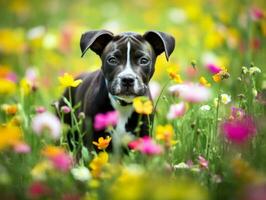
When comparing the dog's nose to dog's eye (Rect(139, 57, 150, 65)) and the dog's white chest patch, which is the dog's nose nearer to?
dog's eye (Rect(139, 57, 150, 65))

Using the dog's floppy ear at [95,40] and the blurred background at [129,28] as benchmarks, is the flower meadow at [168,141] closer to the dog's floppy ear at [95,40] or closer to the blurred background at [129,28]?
the blurred background at [129,28]

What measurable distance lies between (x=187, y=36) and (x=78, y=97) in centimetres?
438

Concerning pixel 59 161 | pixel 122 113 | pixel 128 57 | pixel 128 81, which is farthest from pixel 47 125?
pixel 122 113

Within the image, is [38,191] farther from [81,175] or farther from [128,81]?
[128,81]

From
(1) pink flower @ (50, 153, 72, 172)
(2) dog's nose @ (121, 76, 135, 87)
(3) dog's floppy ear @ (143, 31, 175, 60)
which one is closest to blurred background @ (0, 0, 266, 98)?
(3) dog's floppy ear @ (143, 31, 175, 60)

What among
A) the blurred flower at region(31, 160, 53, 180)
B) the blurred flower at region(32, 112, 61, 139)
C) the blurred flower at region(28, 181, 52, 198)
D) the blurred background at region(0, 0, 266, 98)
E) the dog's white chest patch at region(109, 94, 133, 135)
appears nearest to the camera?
the blurred flower at region(28, 181, 52, 198)

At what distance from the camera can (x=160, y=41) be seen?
16.5 ft

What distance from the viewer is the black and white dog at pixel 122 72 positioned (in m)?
4.64

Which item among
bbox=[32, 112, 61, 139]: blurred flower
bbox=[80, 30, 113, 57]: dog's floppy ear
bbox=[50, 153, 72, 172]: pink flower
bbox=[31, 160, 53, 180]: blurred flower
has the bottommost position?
bbox=[31, 160, 53, 180]: blurred flower

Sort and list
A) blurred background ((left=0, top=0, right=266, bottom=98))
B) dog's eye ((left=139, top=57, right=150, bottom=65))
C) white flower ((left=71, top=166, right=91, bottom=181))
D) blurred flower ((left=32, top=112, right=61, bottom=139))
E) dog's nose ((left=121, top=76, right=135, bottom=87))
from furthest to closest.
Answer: blurred background ((left=0, top=0, right=266, bottom=98)) < dog's eye ((left=139, top=57, right=150, bottom=65)) < dog's nose ((left=121, top=76, right=135, bottom=87)) < blurred flower ((left=32, top=112, right=61, bottom=139)) < white flower ((left=71, top=166, right=91, bottom=181))

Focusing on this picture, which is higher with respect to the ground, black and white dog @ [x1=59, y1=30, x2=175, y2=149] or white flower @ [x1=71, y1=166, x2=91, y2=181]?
black and white dog @ [x1=59, y1=30, x2=175, y2=149]

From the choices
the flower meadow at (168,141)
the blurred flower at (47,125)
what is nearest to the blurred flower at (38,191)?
the flower meadow at (168,141)

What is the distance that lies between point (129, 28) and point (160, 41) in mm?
Answer: 5634

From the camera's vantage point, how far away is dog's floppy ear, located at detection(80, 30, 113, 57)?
4.85 metres
